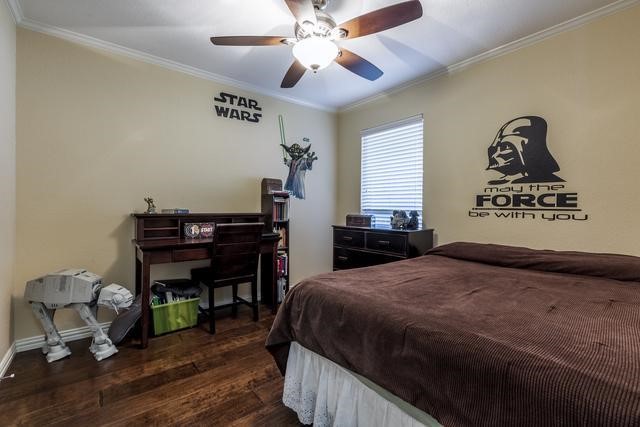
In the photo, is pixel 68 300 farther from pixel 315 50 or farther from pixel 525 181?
pixel 525 181

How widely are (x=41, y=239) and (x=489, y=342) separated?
3052mm

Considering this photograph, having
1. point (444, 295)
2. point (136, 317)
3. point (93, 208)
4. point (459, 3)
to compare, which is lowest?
point (136, 317)

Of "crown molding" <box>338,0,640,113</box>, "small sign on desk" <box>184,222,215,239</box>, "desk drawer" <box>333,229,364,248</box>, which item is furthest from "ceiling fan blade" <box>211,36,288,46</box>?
"desk drawer" <box>333,229,364,248</box>

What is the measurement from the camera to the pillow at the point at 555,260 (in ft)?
5.74

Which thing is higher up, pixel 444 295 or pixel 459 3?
pixel 459 3

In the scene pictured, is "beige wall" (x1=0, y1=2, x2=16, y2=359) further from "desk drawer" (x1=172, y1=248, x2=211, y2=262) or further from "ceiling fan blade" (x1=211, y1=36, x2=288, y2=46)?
"ceiling fan blade" (x1=211, y1=36, x2=288, y2=46)

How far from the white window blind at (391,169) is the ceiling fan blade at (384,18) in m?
1.67

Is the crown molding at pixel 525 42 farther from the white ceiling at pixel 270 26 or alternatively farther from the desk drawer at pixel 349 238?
the desk drawer at pixel 349 238

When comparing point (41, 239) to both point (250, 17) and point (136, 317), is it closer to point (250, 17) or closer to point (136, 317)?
point (136, 317)

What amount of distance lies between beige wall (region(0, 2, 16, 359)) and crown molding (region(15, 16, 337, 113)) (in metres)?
0.16

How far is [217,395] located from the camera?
70.2 inches

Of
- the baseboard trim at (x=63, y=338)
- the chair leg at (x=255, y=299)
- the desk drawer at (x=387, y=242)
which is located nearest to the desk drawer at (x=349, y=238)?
the desk drawer at (x=387, y=242)

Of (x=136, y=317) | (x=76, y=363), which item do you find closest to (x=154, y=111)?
(x=136, y=317)

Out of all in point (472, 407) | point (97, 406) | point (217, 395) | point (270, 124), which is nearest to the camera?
point (472, 407)
